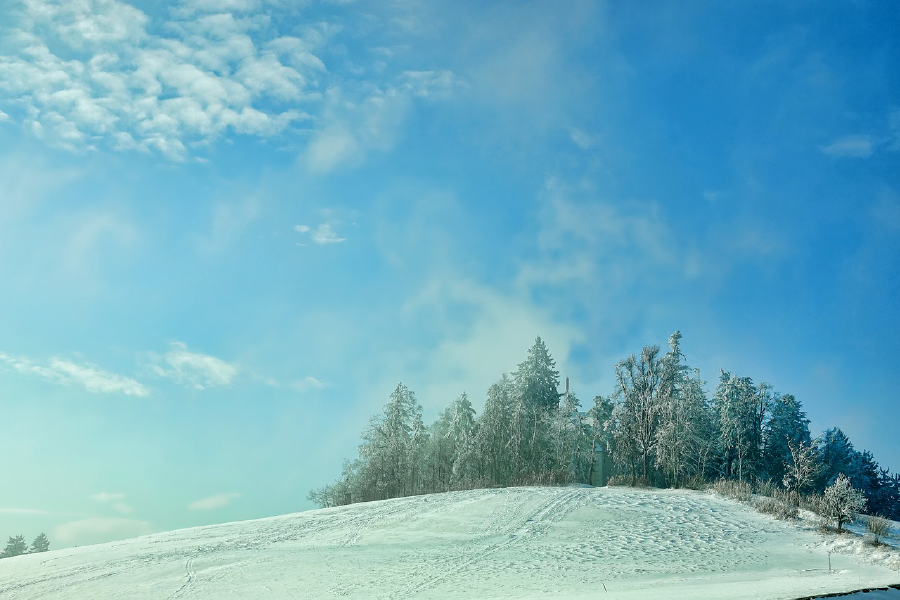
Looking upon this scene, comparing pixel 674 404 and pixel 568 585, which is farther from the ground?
pixel 674 404

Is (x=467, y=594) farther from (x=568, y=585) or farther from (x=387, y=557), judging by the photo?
(x=387, y=557)

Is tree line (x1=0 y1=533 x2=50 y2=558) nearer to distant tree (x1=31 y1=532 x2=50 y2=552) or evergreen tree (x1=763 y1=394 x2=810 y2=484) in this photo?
distant tree (x1=31 y1=532 x2=50 y2=552)

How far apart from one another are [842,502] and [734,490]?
8.30 metres

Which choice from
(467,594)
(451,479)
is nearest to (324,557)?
(467,594)

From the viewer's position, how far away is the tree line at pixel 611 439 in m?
55.0

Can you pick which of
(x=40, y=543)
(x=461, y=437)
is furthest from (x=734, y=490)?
(x=40, y=543)

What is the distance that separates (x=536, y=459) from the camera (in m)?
62.6

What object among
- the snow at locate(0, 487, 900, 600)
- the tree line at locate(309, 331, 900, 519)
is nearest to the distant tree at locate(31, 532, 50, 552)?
the tree line at locate(309, 331, 900, 519)

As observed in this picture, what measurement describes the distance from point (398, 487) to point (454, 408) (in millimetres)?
10663

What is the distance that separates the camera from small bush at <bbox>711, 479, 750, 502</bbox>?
36.6m

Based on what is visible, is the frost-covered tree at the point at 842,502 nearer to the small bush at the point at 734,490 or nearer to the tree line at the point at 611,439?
the small bush at the point at 734,490

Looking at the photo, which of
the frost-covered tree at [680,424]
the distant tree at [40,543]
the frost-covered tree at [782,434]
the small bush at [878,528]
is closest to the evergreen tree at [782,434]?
the frost-covered tree at [782,434]

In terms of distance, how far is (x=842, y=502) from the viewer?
98.1ft

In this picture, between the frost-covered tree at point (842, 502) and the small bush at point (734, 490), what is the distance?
19.1 feet
